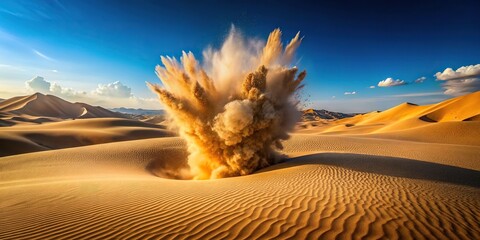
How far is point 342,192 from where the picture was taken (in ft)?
17.8

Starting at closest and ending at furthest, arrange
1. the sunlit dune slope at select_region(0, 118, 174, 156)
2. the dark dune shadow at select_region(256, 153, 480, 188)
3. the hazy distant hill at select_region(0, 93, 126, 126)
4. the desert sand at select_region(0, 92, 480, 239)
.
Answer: the desert sand at select_region(0, 92, 480, 239) → the dark dune shadow at select_region(256, 153, 480, 188) → the sunlit dune slope at select_region(0, 118, 174, 156) → the hazy distant hill at select_region(0, 93, 126, 126)

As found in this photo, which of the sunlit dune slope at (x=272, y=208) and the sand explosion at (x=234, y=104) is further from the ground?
the sand explosion at (x=234, y=104)

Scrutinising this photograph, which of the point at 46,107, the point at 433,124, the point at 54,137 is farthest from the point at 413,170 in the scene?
the point at 46,107

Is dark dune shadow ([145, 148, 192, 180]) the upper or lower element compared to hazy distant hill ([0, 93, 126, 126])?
lower

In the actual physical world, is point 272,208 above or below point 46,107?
below

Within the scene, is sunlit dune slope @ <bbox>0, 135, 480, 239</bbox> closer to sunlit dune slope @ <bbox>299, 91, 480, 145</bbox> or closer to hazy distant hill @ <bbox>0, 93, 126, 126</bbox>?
sunlit dune slope @ <bbox>299, 91, 480, 145</bbox>

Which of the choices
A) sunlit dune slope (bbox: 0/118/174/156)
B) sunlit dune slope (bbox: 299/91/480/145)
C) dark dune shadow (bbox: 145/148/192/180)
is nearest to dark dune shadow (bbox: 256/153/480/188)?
dark dune shadow (bbox: 145/148/192/180)

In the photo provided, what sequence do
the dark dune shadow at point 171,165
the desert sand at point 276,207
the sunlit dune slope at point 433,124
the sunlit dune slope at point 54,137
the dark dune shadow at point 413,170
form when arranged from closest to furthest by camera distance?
the desert sand at point 276,207 < the dark dune shadow at point 413,170 < the dark dune shadow at point 171,165 < the sunlit dune slope at point 54,137 < the sunlit dune slope at point 433,124

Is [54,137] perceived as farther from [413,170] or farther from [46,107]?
[46,107]

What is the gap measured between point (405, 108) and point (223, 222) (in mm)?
Answer: 68444

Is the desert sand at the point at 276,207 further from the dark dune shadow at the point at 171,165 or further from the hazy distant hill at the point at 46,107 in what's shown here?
the hazy distant hill at the point at 46,107

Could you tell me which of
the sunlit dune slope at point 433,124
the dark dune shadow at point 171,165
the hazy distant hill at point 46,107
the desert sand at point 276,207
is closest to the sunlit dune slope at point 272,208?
the desert sand at point 276,207

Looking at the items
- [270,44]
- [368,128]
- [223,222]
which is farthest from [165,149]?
[368,128]

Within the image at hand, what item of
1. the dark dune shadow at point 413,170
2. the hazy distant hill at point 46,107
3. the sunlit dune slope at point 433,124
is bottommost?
the dark dune shadow at point 413,170
